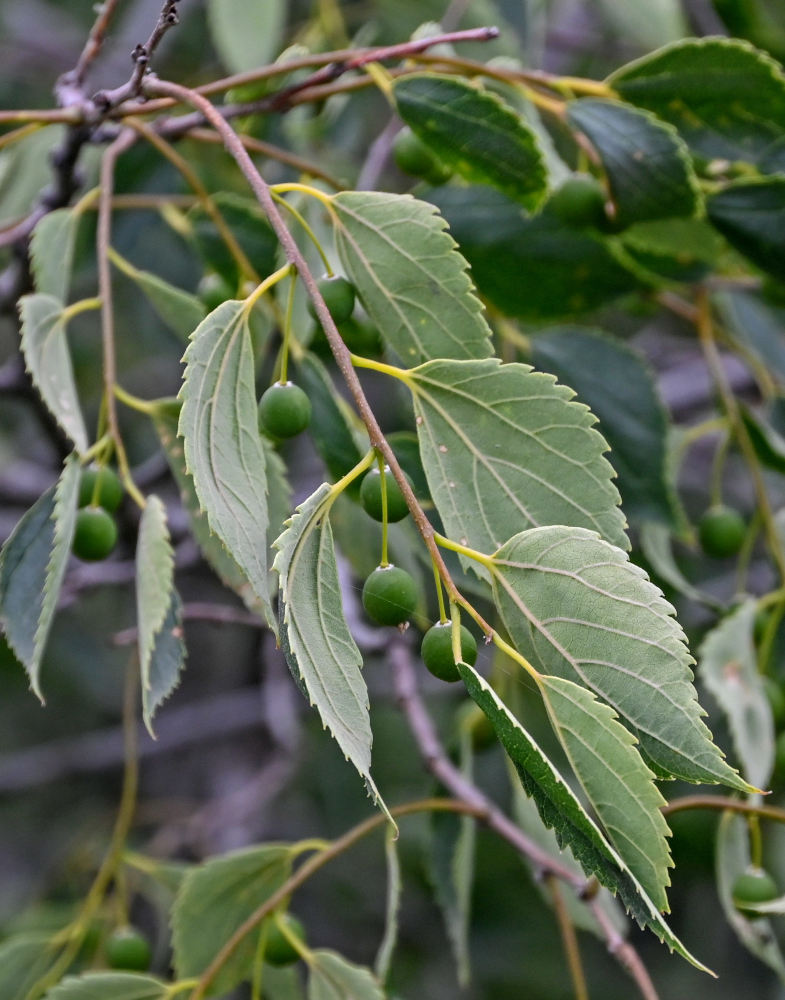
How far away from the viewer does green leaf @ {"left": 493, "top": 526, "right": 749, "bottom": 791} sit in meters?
0.61

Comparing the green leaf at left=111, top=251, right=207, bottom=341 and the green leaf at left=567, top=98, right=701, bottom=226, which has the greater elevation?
the green leaf at left=567, top=98, right=701, bottom=226

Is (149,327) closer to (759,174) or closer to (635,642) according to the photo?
(759,174)

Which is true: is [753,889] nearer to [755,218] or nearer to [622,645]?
[622,645]

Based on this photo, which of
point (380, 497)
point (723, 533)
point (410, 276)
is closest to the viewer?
point (380, 497)

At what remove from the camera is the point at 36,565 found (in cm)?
87

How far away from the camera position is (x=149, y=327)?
209 cm

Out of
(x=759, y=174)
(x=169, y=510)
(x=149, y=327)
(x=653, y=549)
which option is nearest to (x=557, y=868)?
(x=653, y=549)

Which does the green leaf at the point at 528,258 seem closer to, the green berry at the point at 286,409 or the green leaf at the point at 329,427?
the green leaf at the point at 329,427

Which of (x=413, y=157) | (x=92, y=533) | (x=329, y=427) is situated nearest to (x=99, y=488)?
(x=92, y=533)

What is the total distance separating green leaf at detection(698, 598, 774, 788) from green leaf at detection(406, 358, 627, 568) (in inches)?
15.9

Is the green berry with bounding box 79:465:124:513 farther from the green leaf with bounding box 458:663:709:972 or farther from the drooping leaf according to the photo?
→ the drooping leaf

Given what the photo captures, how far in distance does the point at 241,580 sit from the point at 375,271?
0.28 m

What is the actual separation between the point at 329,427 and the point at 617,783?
0.44m

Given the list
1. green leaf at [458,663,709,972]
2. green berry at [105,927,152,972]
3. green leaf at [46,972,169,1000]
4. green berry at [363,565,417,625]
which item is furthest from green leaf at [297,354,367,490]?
green berry at [105,927,152,972]
